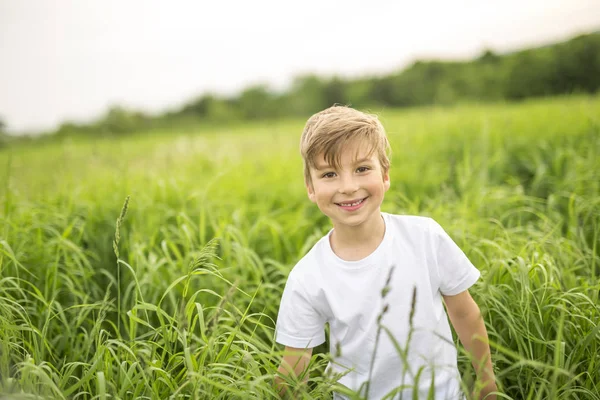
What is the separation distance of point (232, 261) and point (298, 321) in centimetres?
117

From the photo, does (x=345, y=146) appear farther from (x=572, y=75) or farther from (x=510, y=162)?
(x=572, y=75)

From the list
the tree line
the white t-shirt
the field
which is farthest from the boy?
the tree line

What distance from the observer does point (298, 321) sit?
58.7 inches

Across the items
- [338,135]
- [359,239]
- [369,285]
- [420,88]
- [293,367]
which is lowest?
[293,367]

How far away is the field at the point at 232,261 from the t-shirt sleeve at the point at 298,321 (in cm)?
10

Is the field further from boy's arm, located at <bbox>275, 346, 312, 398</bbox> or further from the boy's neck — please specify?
the boy's neck

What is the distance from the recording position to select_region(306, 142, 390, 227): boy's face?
4.79ft

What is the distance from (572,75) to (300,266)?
44.2 feet

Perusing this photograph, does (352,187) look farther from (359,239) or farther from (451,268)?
(451,268)

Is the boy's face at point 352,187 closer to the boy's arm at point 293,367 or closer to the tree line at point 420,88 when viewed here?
the boy's arm at point 293,367

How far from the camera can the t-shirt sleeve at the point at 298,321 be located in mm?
1490

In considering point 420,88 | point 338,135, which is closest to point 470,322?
point 338,135

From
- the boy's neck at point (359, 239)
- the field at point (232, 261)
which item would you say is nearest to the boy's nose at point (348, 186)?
the boy's neck at point (359, 239)

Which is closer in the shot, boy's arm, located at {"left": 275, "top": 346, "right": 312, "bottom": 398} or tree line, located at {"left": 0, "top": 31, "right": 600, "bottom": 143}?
boy's arm, located at {"left": 275, "top": 346, "right": 312, "bottom": 398}
